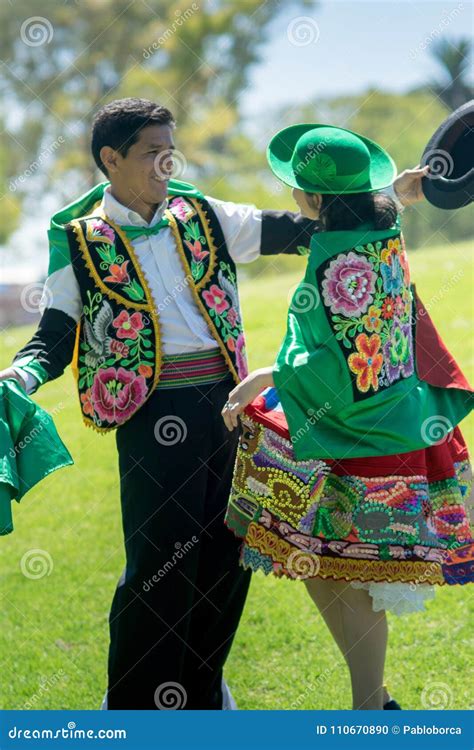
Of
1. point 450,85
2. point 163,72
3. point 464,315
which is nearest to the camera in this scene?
point 464,315

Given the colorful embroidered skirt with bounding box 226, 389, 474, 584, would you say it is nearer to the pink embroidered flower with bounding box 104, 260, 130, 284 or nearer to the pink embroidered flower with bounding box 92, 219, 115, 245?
the pink embroidered flower with bounding box 104, 260, 130, 284

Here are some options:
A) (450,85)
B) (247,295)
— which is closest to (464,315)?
(247,295)

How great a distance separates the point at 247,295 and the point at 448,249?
2918 millimetres

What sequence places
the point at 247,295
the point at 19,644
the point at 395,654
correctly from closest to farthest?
the point at 395,654 < the point at 19,644 < the point at 247,295

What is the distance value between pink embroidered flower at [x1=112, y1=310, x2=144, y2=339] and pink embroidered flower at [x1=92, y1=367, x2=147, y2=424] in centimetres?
11

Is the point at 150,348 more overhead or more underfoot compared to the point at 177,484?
more overhead

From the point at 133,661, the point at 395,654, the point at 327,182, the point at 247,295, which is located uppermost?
the point at 247,295

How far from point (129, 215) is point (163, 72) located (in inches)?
865

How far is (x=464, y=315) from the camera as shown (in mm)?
→ 9859

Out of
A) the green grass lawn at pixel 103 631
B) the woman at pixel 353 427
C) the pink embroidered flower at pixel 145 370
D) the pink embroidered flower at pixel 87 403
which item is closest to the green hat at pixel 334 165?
the woman at pixel 353 427

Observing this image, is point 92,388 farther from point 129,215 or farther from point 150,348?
point 129,215

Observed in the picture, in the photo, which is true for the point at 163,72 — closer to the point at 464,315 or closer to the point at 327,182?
the point at 464,315

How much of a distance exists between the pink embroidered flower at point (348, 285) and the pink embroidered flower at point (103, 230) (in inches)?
30.5

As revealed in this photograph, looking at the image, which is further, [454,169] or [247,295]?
[247,295]
